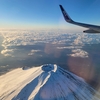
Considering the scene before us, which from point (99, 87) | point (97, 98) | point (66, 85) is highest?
point (66, 85)

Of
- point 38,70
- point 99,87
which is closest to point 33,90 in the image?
point 38,70

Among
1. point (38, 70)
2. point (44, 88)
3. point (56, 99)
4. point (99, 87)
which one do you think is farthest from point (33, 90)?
point (99, 87)

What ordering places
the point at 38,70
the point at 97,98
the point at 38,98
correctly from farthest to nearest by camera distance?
the point at 38,70 < the point at 97,98 < the point at 38,98

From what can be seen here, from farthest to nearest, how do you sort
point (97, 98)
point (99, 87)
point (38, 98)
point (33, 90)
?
point (99, 87) < point (97, 98) < point (33, 90) < point (38, 98)

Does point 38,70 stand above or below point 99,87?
above

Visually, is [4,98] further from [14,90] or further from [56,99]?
[56,99]

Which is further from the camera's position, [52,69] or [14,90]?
[52,69]

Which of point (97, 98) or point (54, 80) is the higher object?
point (54, 80)

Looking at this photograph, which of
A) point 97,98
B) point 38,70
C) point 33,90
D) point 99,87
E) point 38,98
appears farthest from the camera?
point 99,87

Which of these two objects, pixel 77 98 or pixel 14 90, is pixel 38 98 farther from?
pixel 77 98
